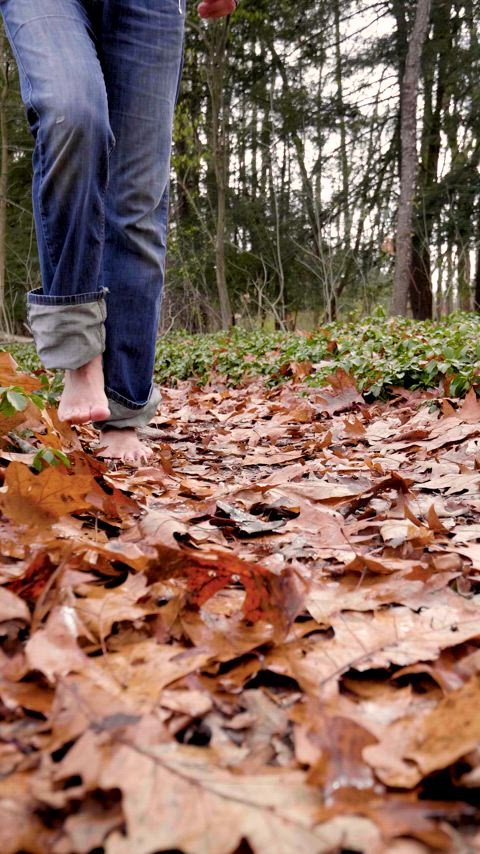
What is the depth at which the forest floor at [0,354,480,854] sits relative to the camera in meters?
0.55

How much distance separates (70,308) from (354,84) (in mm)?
13609

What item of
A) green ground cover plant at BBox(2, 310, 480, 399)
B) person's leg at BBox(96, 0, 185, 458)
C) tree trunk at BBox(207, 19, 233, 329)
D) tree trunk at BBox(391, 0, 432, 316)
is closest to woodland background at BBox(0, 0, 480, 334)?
tree trunk at BBox(207, 19, 233, 329)

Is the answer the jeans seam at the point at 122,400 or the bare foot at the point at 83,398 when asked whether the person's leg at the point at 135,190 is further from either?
Answer: the bare foot at the point at 83,398

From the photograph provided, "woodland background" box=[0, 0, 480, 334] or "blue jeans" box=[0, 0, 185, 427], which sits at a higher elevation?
"woodland background" box=[0, 0, 480, 334]

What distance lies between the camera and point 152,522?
4.07ft

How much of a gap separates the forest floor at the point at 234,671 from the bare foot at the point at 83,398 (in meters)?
0.21

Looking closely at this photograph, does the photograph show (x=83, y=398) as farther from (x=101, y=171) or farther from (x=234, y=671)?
→ (x=234, y=671)

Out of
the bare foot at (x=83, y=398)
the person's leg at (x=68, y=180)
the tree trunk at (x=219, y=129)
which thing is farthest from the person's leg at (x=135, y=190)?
the tree trunk at (x=219, y=129)

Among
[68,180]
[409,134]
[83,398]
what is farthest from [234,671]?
[409,134]

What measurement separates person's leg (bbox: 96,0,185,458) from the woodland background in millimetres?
9564

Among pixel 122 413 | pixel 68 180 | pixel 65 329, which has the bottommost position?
pixel 122 413

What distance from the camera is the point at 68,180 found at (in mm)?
1690

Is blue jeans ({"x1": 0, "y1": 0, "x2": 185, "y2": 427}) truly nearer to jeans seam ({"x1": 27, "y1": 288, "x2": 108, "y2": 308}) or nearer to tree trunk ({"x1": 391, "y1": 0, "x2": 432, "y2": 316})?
jeans seam ({"x1": 27, "y1": 288, "x2": 108, "y2": 308})

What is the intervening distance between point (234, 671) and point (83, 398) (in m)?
1.18
